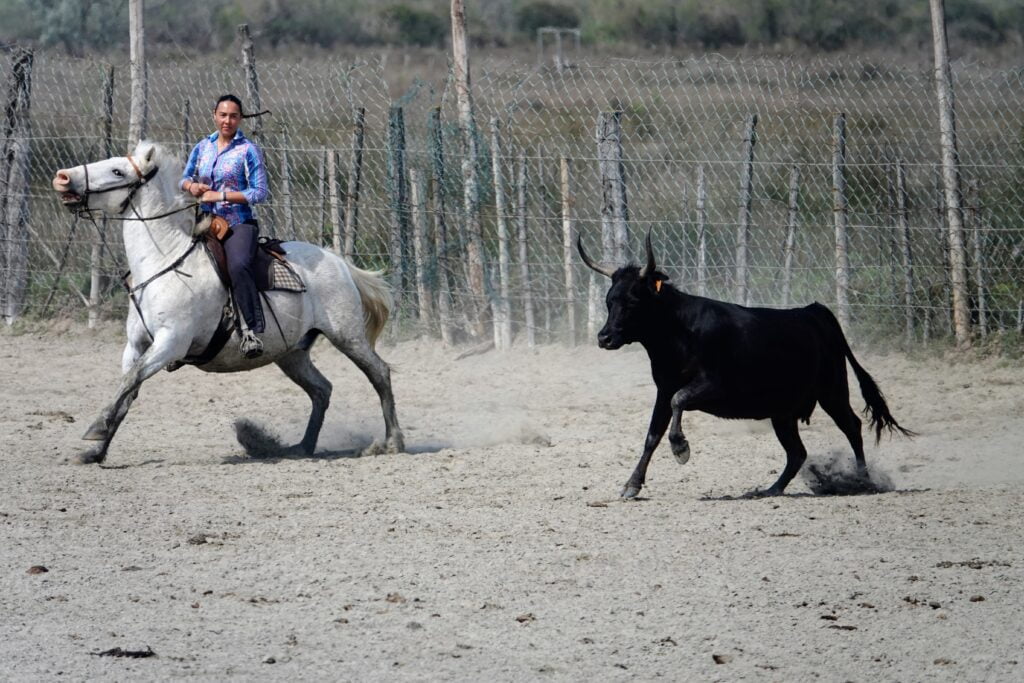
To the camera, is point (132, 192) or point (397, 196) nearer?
point (132, 192)

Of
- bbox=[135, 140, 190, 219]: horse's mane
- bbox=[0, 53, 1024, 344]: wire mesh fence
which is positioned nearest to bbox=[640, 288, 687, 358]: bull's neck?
bbox=[135, 140, 190, 219]: horse's mane

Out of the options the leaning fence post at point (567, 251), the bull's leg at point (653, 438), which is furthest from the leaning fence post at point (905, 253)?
the bull's leg at point (653, 438)

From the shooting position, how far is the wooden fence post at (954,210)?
12.6 metres

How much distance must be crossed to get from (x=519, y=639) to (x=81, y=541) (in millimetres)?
2458

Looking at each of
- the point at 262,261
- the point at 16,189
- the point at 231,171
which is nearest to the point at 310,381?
the point at 262,261

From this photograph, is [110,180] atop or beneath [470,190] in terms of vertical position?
atop

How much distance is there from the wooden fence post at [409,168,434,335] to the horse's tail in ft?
12.6

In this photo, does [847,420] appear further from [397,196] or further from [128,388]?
[397,196]

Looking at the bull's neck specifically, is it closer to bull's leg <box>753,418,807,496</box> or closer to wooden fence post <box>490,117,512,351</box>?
bull's leg <box>753,418,807,496</box>

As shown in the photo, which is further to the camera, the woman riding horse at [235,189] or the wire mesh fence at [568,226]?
the wire mesh fence at [568,226]

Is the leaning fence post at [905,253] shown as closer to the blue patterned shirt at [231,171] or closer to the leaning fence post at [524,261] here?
the leaning fence post at [524,261]

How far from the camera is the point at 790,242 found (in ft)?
42.8

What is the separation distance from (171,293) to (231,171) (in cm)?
85

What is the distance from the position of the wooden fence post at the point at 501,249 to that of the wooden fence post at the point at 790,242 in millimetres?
2601
